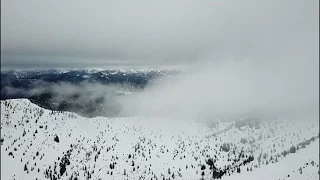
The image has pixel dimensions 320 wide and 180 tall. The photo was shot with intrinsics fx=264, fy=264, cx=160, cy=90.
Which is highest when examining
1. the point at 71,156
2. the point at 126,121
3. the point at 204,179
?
the point at 126,121

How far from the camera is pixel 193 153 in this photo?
442ft

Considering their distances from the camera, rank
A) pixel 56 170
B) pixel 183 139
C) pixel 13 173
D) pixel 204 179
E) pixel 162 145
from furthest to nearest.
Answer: pixel 183 139, pixel 162 145, pixel 204 179, pixel 56 170, pixel 13 173

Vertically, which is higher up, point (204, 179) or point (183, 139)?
point (183, 139)

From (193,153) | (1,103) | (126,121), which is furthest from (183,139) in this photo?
(1,103)

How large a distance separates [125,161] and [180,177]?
2350 centimetres

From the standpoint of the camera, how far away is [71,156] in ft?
324

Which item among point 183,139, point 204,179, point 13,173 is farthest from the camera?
point 183,139

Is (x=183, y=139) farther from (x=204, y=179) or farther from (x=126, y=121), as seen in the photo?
(x=204, y=179)

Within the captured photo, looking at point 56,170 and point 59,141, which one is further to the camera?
point 59,141

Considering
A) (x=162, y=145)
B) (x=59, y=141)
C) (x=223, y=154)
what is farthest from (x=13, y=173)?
(x=223, y=154)

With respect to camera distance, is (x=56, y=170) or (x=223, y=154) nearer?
(x=56, y=170)

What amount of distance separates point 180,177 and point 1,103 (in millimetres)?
71661

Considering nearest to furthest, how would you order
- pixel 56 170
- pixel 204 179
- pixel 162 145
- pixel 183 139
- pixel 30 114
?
pixel 56 170
pixel 30 114
pixel 204 179
pixel 162 145
pixel 183 139

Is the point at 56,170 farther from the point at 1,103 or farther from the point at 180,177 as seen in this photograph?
the point at 180,177
